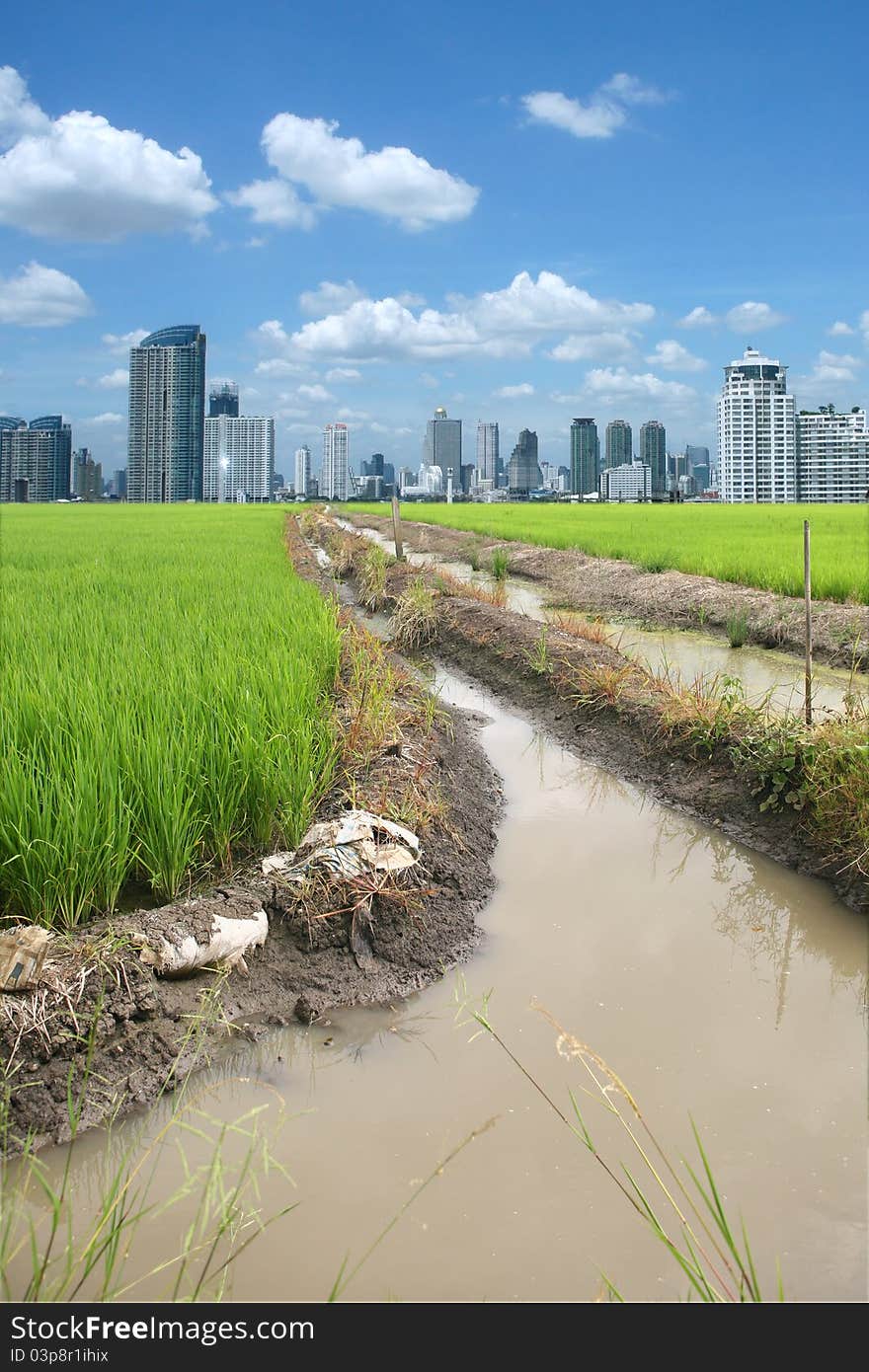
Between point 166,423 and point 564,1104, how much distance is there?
112 m

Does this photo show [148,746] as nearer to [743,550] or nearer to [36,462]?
[743,550]

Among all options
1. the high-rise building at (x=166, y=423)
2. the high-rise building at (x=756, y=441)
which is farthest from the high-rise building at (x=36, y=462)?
the high-rise building at (x=756, y=441)

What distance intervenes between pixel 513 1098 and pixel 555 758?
3.09 meters

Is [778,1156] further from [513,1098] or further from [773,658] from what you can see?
[773,658]

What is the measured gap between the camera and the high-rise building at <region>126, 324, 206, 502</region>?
104 meters

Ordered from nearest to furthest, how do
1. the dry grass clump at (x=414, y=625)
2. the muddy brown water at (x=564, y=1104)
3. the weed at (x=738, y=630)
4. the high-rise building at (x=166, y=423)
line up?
1. the muddy brown water at (x=564, y=1104)
2. the weed at (x=738, y=630)
3. the dry grass clump at (x=414, y=625)
4. the high-rise building at (x=166, y=423)

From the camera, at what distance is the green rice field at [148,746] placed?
109 inches

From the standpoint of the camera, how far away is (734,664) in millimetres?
7305

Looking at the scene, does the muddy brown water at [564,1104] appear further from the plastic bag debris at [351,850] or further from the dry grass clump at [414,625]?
the dry grass clump at [414,625]

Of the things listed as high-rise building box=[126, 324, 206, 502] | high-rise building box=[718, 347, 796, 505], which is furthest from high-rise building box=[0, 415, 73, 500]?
high-rise building box=[718, 347, 796, 505]

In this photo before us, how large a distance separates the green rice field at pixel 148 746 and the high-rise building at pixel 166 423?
104 metres

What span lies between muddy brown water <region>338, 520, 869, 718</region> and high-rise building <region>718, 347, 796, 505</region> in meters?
84.2
